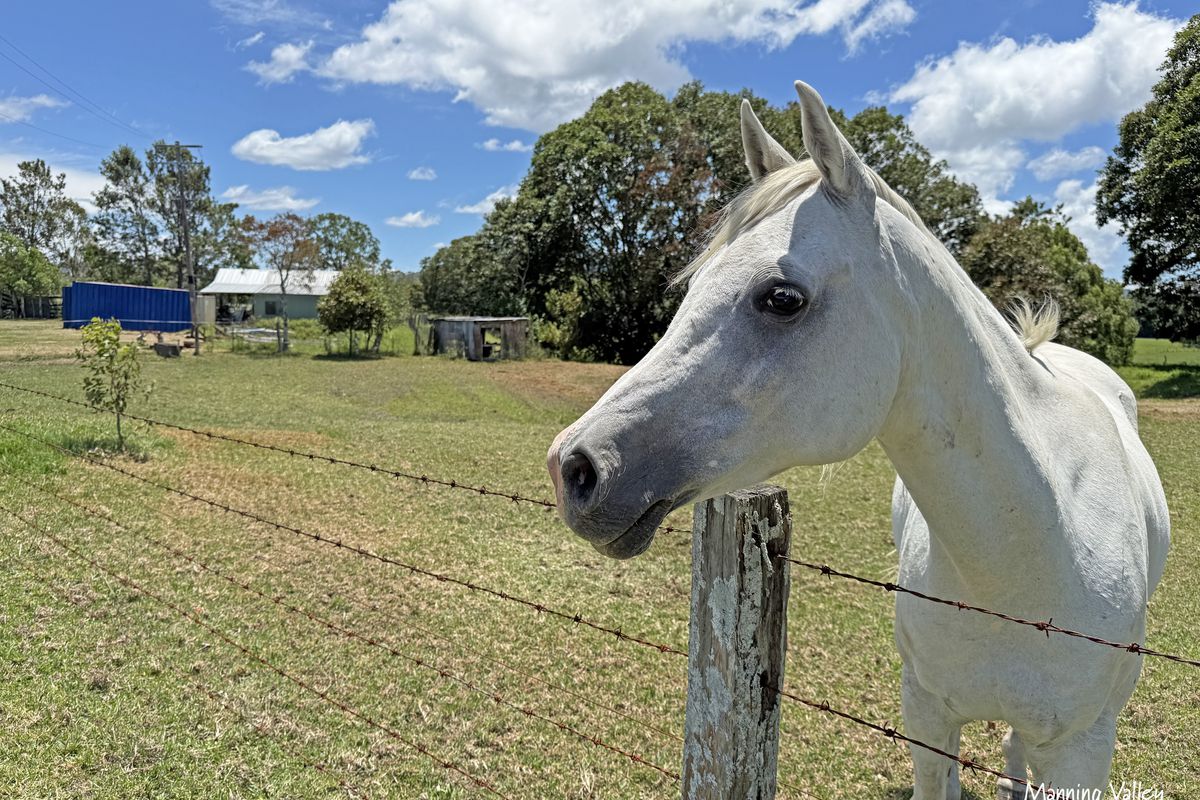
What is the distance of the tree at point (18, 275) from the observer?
39.5 meters

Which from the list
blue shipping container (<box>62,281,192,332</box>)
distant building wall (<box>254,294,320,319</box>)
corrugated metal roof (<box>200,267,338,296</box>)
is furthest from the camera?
distant building wall (<box>254,294,320,319</box>)

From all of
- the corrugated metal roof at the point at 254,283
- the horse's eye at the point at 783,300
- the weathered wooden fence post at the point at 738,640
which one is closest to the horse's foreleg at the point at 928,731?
the weathered wooden fence post at the point at 738,640

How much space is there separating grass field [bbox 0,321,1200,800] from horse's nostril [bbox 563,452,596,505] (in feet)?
3.91

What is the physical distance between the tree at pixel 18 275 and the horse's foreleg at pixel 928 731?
5120 cm

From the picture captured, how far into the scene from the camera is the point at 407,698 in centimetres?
361

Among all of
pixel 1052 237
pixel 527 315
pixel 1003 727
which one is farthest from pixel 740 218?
pixel 1052 237

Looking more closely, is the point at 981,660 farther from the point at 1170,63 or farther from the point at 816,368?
the point at 1170,63

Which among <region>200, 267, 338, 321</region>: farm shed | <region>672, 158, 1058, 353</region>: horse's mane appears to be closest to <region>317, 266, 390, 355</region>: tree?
<region>672, 158, 1058, 353</region>: horse's mane

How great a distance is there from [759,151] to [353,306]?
70.6 ft

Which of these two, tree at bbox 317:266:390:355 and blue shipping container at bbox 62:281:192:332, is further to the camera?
blue shipping container at bbox 62:281:192:332

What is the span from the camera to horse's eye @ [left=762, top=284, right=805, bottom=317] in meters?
1.27

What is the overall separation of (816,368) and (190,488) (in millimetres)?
7282

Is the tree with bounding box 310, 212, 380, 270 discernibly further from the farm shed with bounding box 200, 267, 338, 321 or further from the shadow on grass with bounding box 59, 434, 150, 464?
the shadow on grass with bounding box 59, 434, 150, 464

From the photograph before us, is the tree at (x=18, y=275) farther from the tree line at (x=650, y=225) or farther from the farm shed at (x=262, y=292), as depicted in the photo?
the tree line at (x=650, y=225)
